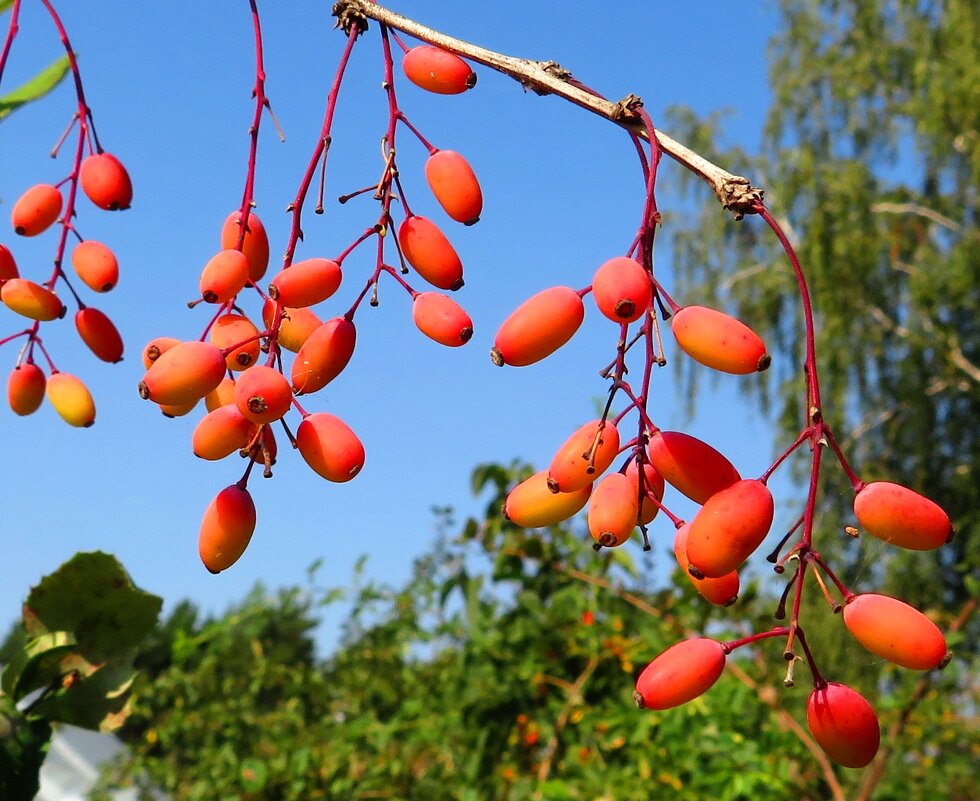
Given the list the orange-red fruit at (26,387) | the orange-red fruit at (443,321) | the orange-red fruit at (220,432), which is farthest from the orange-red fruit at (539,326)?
the orange-red fruit at (26,387)

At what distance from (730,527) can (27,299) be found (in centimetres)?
61

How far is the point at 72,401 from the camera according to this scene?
927mm

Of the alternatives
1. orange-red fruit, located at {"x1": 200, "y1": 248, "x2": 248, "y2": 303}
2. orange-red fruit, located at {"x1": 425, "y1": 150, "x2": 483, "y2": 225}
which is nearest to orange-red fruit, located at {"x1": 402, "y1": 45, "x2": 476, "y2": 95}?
orange-red fruit, located at {"x1": 425, "y1": 150, "x2": 483, "y2": 225}

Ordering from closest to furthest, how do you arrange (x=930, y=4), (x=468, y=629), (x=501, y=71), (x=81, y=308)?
1. (x=501, y=71)
2. (x=81, y=308)
3. (x=468, y=629)
4. (x=930, y=4)

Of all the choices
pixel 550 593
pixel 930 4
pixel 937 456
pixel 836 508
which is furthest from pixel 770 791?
pixel 930 4

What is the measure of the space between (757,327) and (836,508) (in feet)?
5.91

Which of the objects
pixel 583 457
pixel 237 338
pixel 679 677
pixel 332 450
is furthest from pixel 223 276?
pixel 679 677

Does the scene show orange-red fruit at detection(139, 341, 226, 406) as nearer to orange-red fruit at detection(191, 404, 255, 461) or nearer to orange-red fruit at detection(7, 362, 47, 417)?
orange-red fruit at detection(191, 404, 255, 461)

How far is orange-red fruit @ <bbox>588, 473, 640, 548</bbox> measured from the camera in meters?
0.58

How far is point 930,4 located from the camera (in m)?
9.54

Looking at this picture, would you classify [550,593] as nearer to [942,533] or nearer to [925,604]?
[942,533]

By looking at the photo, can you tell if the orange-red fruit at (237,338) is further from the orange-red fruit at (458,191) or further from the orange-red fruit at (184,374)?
the orange-red fruit at (458,191)

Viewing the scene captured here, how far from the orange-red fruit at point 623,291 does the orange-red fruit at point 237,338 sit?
0.22 metres

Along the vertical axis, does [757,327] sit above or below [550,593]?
above
